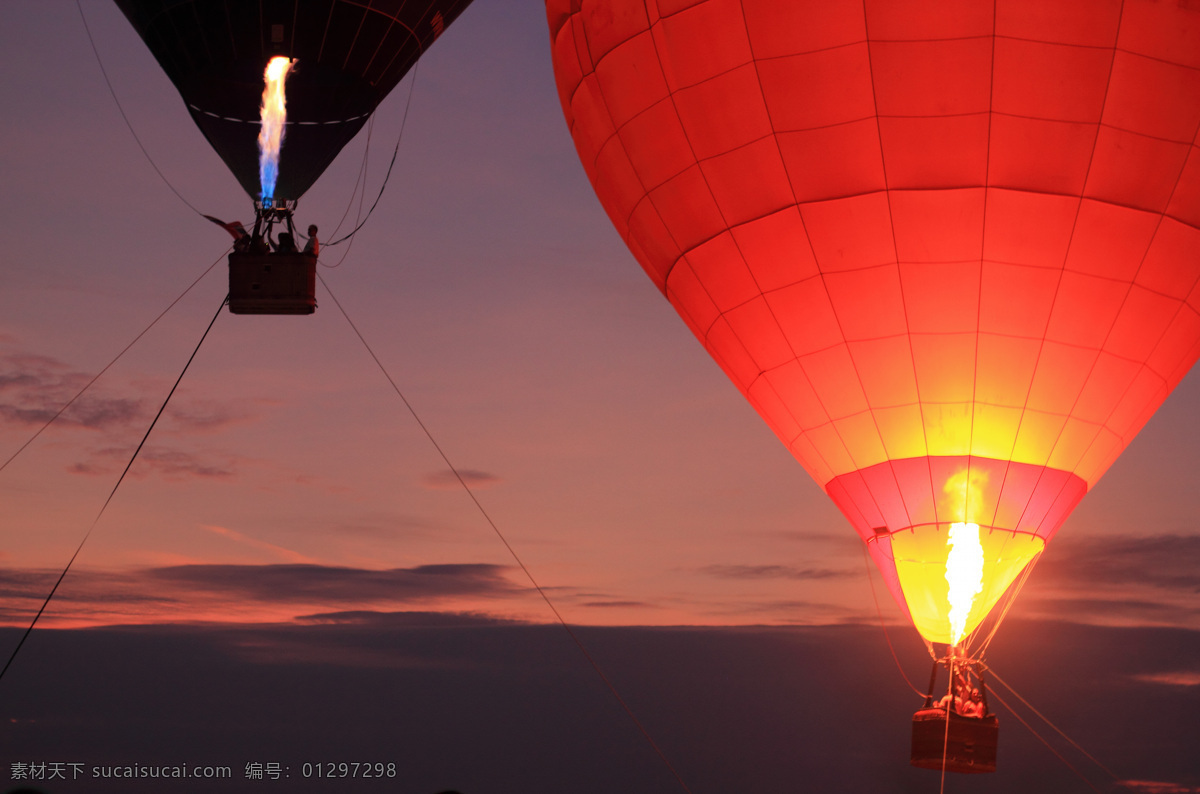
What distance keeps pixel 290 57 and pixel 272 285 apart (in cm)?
204

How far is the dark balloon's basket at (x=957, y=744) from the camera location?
8648 millimetres

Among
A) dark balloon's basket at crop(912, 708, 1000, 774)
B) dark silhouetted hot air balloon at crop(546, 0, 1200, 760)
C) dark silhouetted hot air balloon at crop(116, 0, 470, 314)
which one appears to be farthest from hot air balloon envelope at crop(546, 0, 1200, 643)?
dark silhouetted hot air balloon at crop(116, 0, 470, 314)

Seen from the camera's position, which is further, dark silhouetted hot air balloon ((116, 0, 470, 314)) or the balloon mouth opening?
dark silhouetted hot air balloon ((116, 0, 470, 314))

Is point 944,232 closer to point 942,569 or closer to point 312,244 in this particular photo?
point 942,569

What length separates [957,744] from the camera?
8.67 metres

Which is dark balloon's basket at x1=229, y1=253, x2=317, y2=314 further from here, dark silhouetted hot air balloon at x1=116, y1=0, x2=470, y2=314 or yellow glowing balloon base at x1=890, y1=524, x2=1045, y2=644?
yellow glowing balloon base at x1=890, y1=524, x2=1045, y2=644

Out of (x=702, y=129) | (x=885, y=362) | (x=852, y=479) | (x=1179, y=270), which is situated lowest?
(x=852, y=479)

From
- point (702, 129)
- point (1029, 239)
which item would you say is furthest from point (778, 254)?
point (1029, 239)

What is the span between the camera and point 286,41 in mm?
11172

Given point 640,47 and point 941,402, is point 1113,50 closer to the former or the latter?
point 941,402

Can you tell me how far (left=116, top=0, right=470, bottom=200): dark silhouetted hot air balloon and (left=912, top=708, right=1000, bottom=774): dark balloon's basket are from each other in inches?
251

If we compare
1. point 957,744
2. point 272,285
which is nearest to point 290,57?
point 272,285

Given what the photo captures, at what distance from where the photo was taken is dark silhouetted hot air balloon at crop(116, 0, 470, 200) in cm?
1110

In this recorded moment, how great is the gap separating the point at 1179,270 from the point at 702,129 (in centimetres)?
312
